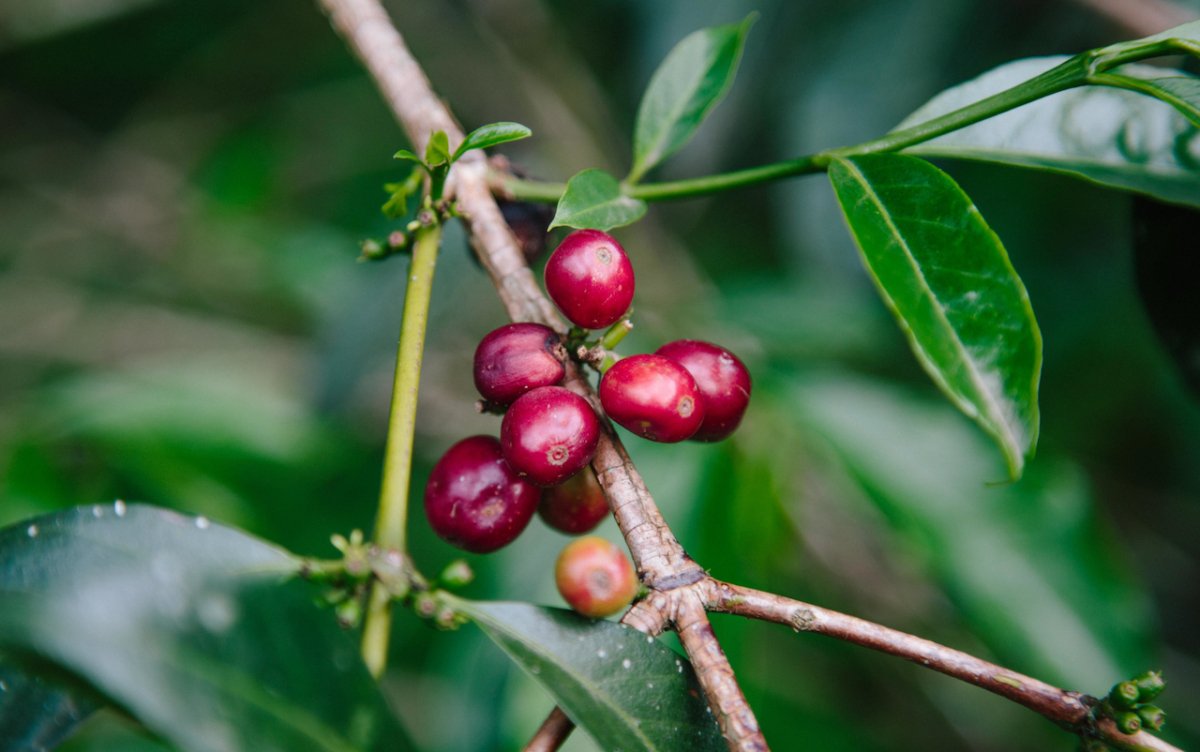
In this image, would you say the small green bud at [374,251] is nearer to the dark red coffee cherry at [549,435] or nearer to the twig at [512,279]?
the twig at [512,279]

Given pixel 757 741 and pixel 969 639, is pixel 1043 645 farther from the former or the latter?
pixel 757 741

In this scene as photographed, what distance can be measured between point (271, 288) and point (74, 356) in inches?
30.5

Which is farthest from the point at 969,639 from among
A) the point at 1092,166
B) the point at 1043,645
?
the point at 1092,166

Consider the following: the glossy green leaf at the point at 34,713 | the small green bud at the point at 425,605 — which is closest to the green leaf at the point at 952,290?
the small green bud at the point at 425,605

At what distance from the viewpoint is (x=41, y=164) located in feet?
10.7

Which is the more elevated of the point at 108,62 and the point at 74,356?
the point at 108,62

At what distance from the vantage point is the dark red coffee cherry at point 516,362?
988 millimetres

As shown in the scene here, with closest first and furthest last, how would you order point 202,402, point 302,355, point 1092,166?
point 1092,166 → point 202,402 → point 302,355

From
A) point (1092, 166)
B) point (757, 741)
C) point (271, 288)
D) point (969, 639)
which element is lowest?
point (757, 741)

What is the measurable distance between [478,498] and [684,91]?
2.28 ft

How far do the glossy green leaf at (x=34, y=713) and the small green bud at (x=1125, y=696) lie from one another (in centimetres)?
108

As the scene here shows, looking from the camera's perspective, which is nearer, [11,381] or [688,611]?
[688,611]

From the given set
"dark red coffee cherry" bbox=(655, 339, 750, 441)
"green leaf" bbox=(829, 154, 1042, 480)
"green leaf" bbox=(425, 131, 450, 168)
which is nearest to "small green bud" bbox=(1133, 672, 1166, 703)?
"green leaf" bbox=(829, 154, 1042, 480)

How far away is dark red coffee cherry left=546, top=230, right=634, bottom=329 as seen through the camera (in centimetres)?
99
